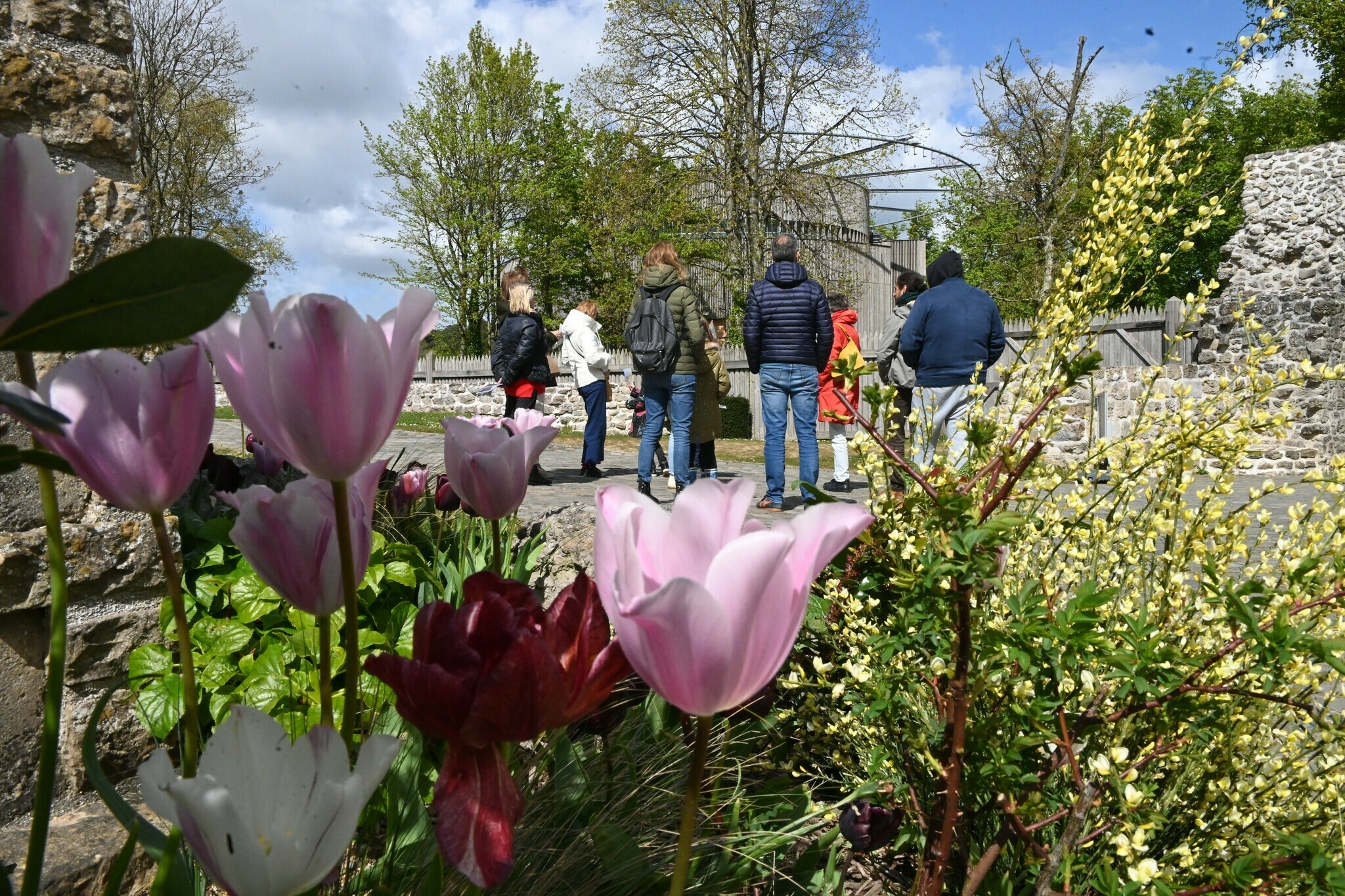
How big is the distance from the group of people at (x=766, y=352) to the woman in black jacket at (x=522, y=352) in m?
0.01

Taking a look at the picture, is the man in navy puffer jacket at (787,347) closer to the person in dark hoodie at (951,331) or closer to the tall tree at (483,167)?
the person in dark hoodie at (951,331)

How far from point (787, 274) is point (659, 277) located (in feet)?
3.84

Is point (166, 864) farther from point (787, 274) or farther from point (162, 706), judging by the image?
point (787, 274)

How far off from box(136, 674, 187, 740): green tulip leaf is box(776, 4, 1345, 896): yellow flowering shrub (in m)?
1.28

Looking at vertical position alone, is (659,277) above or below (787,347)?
above

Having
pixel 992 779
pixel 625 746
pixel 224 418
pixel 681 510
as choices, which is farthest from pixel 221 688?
pixel 224 418

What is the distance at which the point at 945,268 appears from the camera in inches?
266

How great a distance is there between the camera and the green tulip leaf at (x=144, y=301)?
1.51 feet

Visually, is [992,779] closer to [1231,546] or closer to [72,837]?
[1231,546]

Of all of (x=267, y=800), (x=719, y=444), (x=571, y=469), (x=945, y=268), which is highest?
(x=945, y=268)

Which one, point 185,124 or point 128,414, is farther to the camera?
point 185,124

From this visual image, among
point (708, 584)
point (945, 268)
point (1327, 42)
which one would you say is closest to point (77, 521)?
point (708, 584)

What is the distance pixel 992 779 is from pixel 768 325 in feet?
21.8

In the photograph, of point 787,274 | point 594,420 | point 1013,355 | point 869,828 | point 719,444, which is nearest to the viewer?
point 869,828
